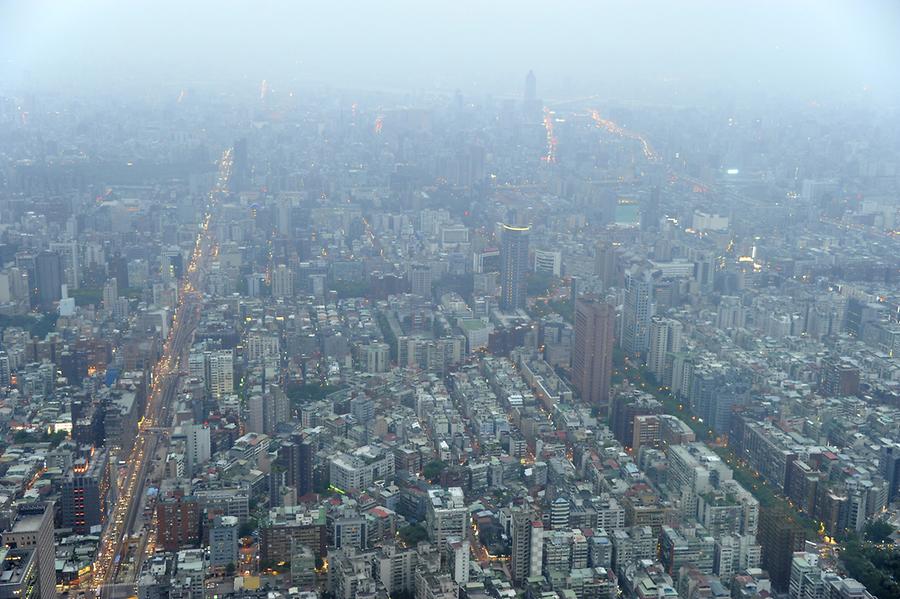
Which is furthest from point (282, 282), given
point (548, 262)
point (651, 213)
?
point (651, 213)

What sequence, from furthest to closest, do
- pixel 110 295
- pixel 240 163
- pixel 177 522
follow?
pixel 240 163
pixel 110 295
pixel 177 522

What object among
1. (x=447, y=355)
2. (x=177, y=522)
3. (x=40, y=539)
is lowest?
(x=447, y=355)

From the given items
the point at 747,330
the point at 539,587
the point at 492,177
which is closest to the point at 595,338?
the point at 747,330

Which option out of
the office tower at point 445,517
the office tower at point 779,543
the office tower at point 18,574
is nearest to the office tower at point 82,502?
the office tower at point 18,574

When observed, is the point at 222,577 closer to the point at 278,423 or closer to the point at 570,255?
the point at 278,423

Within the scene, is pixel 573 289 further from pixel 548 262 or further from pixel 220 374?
pixel 220 374

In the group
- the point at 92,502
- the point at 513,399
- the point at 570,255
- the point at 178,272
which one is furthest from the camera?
the point at 570,255
